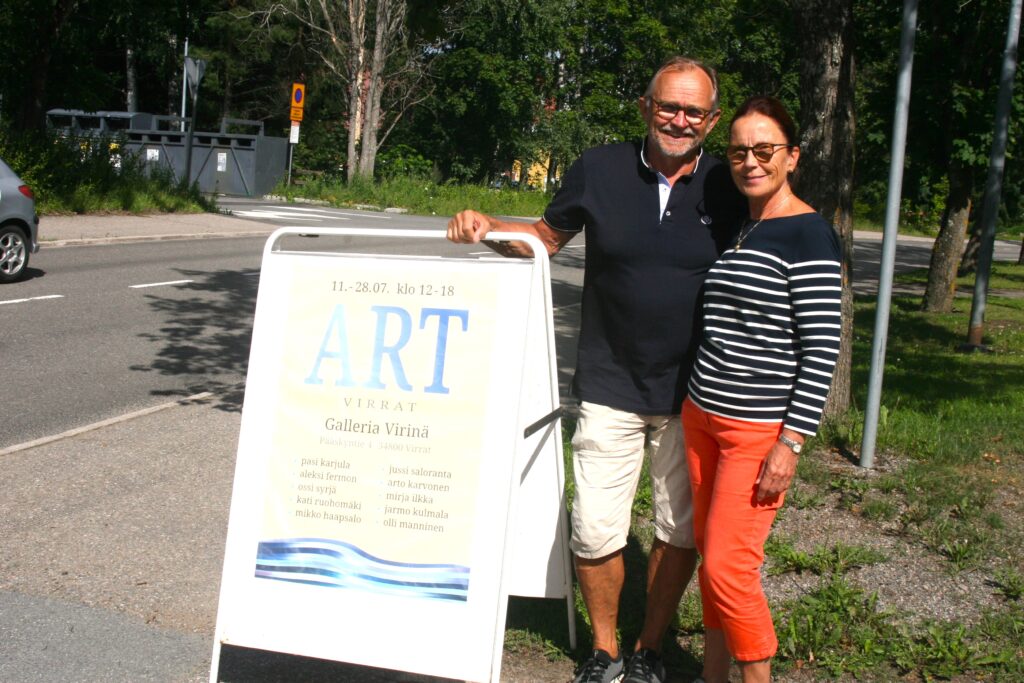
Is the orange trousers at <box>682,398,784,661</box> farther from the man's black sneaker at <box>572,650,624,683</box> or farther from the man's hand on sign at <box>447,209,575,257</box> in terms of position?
the man's hand on sign at <box>447,209,575,257</box>

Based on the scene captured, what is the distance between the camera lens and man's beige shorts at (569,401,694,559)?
342 cm

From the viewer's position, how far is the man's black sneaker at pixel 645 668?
11.5ft

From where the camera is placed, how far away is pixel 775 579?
439 cm

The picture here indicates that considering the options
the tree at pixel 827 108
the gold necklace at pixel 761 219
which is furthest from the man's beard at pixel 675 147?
the tree at pixel 827 108

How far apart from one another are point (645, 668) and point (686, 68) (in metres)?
1.94

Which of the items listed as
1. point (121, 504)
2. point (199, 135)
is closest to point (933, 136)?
point (121, 504)

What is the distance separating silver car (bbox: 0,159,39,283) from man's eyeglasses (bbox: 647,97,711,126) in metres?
11.1

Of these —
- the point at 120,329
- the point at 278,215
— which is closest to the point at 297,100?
the point at 278,215

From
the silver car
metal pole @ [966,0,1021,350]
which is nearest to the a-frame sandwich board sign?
metal pole @ [966,0,1021,350]

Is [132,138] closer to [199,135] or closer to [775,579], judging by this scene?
[199,135]

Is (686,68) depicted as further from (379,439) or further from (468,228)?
(379,439)

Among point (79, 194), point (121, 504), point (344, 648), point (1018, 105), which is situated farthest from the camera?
point (79, 194)

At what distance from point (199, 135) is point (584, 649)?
35.3 meters

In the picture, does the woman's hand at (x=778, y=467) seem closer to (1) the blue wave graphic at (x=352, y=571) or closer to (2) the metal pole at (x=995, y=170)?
(1) the blue wave graphic at (x=352, y=571)
